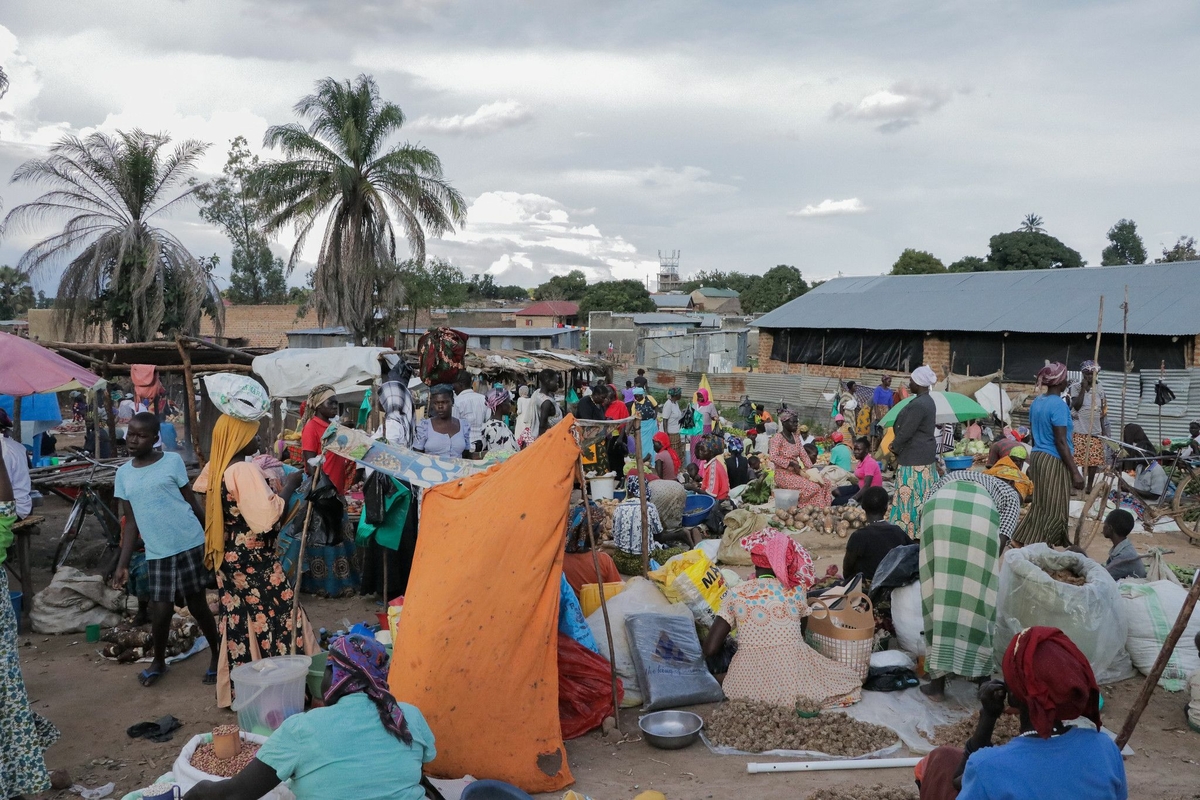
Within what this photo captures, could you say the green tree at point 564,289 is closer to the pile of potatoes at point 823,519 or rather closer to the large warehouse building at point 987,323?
the large warehouse building at point 987,323

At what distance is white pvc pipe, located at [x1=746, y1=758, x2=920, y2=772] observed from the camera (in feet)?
13.4

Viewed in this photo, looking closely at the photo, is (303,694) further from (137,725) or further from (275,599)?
(137,725)

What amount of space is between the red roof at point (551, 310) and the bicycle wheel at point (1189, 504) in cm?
4204

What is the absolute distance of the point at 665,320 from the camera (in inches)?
1751

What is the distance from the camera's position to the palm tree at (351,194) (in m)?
20.2

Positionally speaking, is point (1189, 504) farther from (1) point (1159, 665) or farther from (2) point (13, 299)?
(2) point (13, 299)

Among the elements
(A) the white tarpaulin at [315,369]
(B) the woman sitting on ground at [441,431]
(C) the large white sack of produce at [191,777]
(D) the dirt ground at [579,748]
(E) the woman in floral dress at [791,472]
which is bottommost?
(D) the dirt ground at [579,748]

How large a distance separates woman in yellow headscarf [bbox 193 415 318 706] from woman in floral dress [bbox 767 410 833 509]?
6.26 m

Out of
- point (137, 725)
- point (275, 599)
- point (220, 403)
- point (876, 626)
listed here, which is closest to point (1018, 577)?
point (876, 626)

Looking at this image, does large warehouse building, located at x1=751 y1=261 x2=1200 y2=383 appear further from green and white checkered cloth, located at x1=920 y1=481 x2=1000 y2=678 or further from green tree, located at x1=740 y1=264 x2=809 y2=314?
green tree, located at x1=740 y1=264 x2=809 y2=314

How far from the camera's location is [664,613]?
4.99 meters

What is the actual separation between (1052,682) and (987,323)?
65.9 ft

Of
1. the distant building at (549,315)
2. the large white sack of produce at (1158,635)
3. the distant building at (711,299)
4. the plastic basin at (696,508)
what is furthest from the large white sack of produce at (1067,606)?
the distant building at (711,299)

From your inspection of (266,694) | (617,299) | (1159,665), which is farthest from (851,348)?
(617,299)
